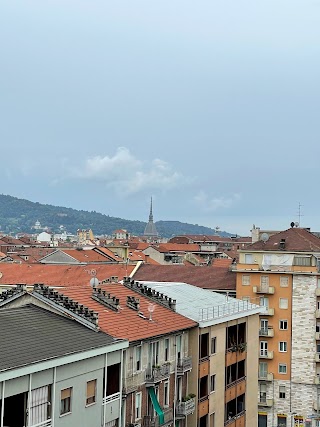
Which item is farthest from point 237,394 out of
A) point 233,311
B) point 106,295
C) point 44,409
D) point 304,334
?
point 304,334

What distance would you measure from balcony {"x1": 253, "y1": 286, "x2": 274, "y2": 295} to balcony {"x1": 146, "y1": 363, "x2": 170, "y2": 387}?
40502 millimetres

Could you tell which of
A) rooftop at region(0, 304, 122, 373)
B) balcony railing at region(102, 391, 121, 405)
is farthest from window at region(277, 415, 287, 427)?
rooftop at region(0, 304, 122, 373)

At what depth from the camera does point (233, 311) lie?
5053 cm

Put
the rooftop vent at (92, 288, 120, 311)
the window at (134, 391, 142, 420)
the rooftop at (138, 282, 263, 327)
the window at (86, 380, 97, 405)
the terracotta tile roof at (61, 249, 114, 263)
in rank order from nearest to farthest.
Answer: the window at (86, 380, 97, 405) → the window at (134, 391, 142, 420) → the rooftop vent at (92, 288, 120, 311) → the rooftop at (138, 282, 263, 327) → the terracotta tile roof at (61, 249, 114, 263)

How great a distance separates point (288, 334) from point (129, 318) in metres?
43.1

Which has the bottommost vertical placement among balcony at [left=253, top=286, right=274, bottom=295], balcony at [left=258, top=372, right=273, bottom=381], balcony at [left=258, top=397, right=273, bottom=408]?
balcony at [left=258, top=397, right=273, bottom=408]

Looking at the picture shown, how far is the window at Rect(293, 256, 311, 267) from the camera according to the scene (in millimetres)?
80000

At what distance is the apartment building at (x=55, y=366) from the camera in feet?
95.0

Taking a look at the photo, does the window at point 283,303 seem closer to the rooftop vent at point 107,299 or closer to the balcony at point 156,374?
the balcony at point 156,374

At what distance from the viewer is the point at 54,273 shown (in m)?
99.1

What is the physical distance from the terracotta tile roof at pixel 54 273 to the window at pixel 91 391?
58.2 meters

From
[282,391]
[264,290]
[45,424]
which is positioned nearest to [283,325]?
[264,290]

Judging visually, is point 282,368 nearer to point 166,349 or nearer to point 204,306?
point 204,306

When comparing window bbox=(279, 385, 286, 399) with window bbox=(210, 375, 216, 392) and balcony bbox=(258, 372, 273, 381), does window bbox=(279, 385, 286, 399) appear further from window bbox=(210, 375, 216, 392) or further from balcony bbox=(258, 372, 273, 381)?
window bbox=(210, 375, 216, 392)
